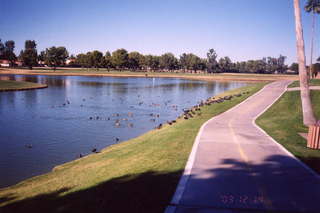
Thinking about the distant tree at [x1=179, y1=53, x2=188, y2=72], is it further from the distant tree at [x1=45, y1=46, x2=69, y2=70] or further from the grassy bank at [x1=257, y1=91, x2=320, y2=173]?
the grassy bank at [x1=257, y1=91, x2=320, y2=173]

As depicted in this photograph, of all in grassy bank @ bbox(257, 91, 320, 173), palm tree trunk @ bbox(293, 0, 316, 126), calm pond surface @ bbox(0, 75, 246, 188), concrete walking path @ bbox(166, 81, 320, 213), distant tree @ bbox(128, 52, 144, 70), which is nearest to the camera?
concrete walking path @ bbox(166, 81, 320, 213)

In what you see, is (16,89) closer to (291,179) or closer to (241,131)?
(241,131)

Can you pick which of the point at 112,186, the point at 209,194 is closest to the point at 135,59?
the point at 112,186

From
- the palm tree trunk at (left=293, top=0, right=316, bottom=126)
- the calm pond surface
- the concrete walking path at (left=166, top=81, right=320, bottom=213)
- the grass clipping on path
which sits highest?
the palm tree trunk at (left=293, top=0, right=316, bottom=126)

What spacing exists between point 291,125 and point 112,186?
12134 millimetres

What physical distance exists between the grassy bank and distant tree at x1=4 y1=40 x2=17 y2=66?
531ft

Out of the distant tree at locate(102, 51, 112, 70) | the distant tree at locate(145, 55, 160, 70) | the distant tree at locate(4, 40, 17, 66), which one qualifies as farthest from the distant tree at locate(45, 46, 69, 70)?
the distant tree at locate(145, 55, 160, 70)

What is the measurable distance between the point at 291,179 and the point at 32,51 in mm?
139442

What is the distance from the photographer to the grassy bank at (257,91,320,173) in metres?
10.5

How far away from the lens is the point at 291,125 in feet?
51.6

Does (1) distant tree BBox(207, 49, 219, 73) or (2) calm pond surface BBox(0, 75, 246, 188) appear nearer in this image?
(2) calm pond surface BBox(0, 75, 246, 188)

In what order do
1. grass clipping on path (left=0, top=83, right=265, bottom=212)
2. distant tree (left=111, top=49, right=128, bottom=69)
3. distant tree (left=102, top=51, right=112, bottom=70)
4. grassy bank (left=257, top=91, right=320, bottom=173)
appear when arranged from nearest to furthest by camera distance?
grass clipping on path (left=0, top=83, right=265, bottom=212), grassy bank (left=257, top=91, right=320, bottom=173), distant tree (left=102, top=51, right=112, bottom=70), distant tree (left=111, top=49, right=128, bottom=69)

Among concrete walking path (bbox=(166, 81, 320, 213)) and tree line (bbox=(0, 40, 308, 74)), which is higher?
tree line (bbox=(0, 40, 308, 74))

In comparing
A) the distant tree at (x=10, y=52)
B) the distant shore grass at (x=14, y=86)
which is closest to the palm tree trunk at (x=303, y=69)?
the distant shore grass at (x=14, y=86)
